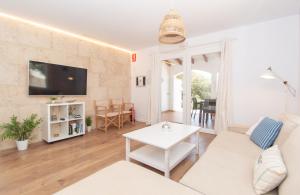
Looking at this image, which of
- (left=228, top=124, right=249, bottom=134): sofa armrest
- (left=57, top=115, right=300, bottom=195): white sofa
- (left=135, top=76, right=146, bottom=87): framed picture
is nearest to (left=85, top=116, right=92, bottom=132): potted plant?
(left=135, top=76, right=146, bottom=87): framed picture

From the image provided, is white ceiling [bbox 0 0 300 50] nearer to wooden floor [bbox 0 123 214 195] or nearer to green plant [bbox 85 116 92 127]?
green plant [bbox 85 116 92 127]

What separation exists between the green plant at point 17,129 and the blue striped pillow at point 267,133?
363cm

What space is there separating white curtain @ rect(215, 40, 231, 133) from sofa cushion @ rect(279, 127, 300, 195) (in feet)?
7.19

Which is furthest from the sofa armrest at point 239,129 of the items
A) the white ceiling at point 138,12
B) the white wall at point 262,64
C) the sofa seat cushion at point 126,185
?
the white ceiling at point 138,12

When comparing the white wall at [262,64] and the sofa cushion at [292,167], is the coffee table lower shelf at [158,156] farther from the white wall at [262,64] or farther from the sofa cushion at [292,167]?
the white wall at [262,64]

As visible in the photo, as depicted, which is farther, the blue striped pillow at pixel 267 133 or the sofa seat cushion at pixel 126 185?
the blue striped pillow at pixel 267 133

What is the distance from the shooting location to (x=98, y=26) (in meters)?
3.26

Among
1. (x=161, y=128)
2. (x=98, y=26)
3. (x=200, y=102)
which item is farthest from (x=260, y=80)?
(x=98, y=26)

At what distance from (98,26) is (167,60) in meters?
2.06

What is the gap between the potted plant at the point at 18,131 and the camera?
103 inches

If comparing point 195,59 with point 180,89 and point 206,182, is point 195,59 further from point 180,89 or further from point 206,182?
point 206,182

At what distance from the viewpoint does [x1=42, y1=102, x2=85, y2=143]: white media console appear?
315 centimetres

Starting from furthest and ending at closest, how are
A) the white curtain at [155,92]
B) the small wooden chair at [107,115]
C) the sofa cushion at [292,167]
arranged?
the white curtain at [155,92], the small wooden chair at [107,115], the sofa cushion at [292,167]

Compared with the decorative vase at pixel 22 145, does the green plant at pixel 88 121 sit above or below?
above
